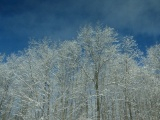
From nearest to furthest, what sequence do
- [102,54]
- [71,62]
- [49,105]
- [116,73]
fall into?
[49,105] → [102,54] → [71,62] → [116,73]

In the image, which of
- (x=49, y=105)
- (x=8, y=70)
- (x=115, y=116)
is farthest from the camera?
(x=115, y=116)

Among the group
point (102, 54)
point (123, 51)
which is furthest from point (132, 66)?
point (102, 54)

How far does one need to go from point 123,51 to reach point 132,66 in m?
1.74

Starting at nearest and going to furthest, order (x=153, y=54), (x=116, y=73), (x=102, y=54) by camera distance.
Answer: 1. (x=102, y=54)
2. (x=116, y=73)
3. (x=153, y=54)

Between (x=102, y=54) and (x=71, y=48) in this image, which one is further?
(x=71, y=48)

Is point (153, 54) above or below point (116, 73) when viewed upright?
above

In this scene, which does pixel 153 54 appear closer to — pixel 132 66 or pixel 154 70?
pixel 154 70

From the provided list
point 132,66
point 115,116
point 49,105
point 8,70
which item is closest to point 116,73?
point 132,66

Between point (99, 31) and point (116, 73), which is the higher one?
point (99, 31)

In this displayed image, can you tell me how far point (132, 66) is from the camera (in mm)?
22281

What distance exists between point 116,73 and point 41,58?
727cm

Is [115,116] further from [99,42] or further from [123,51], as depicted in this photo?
[99,42]

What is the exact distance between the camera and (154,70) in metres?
24.2

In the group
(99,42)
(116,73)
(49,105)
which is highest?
(99,42)
